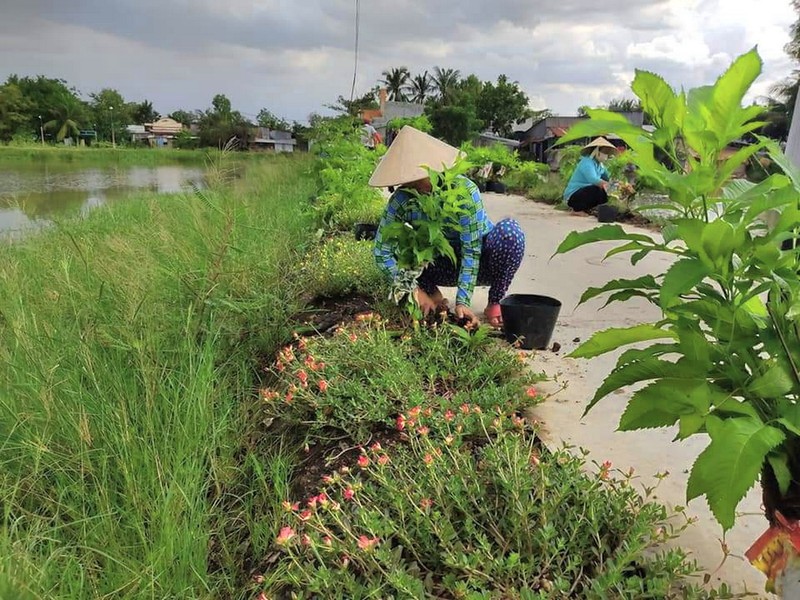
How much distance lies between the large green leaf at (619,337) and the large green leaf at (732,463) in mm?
225

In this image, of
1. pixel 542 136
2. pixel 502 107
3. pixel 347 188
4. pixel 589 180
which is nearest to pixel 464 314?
pixel 347 188

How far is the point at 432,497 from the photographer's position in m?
1.38

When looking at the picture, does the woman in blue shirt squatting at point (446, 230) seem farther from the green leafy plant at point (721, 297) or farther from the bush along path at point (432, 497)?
the green leafy plant at point (721, 297)

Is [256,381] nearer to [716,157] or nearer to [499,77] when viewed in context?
[716,157]

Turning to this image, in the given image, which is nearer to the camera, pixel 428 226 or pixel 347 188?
pixel 428 226

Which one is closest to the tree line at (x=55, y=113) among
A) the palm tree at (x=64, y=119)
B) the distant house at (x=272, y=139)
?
the palm tree at (x=64, y=119)

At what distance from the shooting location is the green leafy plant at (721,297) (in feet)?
A: 2.80

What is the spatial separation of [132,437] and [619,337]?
144 cm

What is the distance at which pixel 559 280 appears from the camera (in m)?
4.14

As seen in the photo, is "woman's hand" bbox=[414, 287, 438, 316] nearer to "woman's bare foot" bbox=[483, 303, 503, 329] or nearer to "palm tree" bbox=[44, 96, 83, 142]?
"woman's bare foot" bbox=[483, 303, 503, 329]

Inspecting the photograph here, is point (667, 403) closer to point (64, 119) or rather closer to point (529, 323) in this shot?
point (529, 323)

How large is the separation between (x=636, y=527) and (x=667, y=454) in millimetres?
664

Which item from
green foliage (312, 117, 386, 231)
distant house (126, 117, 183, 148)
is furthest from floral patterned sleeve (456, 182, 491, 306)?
distant house (126, 117, 183, 148)

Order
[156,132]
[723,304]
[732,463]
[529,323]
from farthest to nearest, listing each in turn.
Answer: [156,132] < [529,323] < [723,304] < [732,463]
